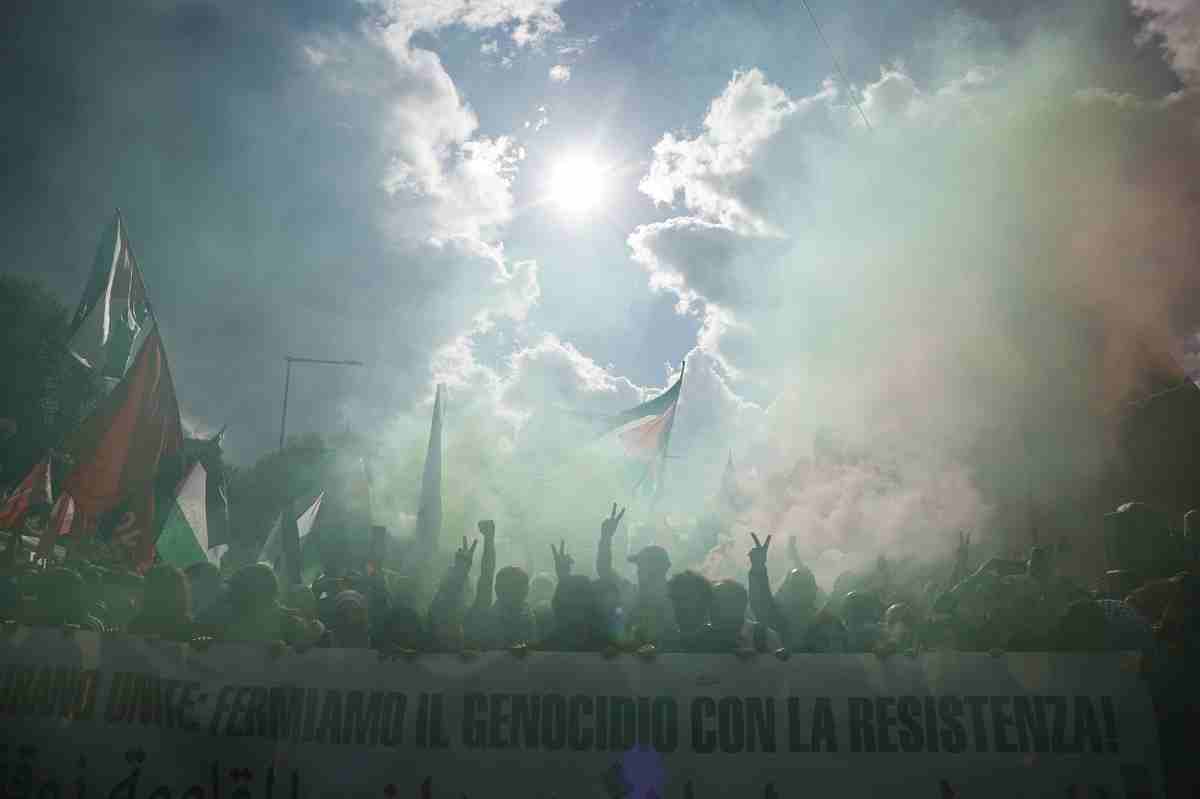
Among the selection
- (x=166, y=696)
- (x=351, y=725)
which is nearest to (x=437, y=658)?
(x=351, y=725)

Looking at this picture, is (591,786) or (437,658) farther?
(437,658)

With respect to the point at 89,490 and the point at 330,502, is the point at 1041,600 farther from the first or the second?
the point at 330,502

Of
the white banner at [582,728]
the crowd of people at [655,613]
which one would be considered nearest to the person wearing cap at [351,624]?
the crowd of people at [655,613]

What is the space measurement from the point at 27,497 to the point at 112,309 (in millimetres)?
2248

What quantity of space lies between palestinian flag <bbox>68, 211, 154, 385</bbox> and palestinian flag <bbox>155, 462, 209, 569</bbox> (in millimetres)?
1529

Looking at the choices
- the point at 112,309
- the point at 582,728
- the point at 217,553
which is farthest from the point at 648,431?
the point at 582,728

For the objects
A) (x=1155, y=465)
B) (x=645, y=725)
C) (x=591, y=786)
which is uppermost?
(x=1155, y=465)

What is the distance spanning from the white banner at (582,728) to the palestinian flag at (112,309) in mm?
5503

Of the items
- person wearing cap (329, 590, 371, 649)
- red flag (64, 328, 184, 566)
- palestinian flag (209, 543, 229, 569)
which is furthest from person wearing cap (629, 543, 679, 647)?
palestinian flag (209, 543, 229, 569)

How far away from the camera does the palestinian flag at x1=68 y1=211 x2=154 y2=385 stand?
9.26 meters

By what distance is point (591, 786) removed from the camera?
437 cm

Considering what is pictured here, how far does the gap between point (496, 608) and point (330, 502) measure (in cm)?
942

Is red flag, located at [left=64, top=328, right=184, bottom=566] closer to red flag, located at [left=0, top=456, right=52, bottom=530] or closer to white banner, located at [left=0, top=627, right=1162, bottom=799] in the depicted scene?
red flag, located at [left=0, top=456, right=52, bottom=530]

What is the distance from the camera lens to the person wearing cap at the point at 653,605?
198 inches
